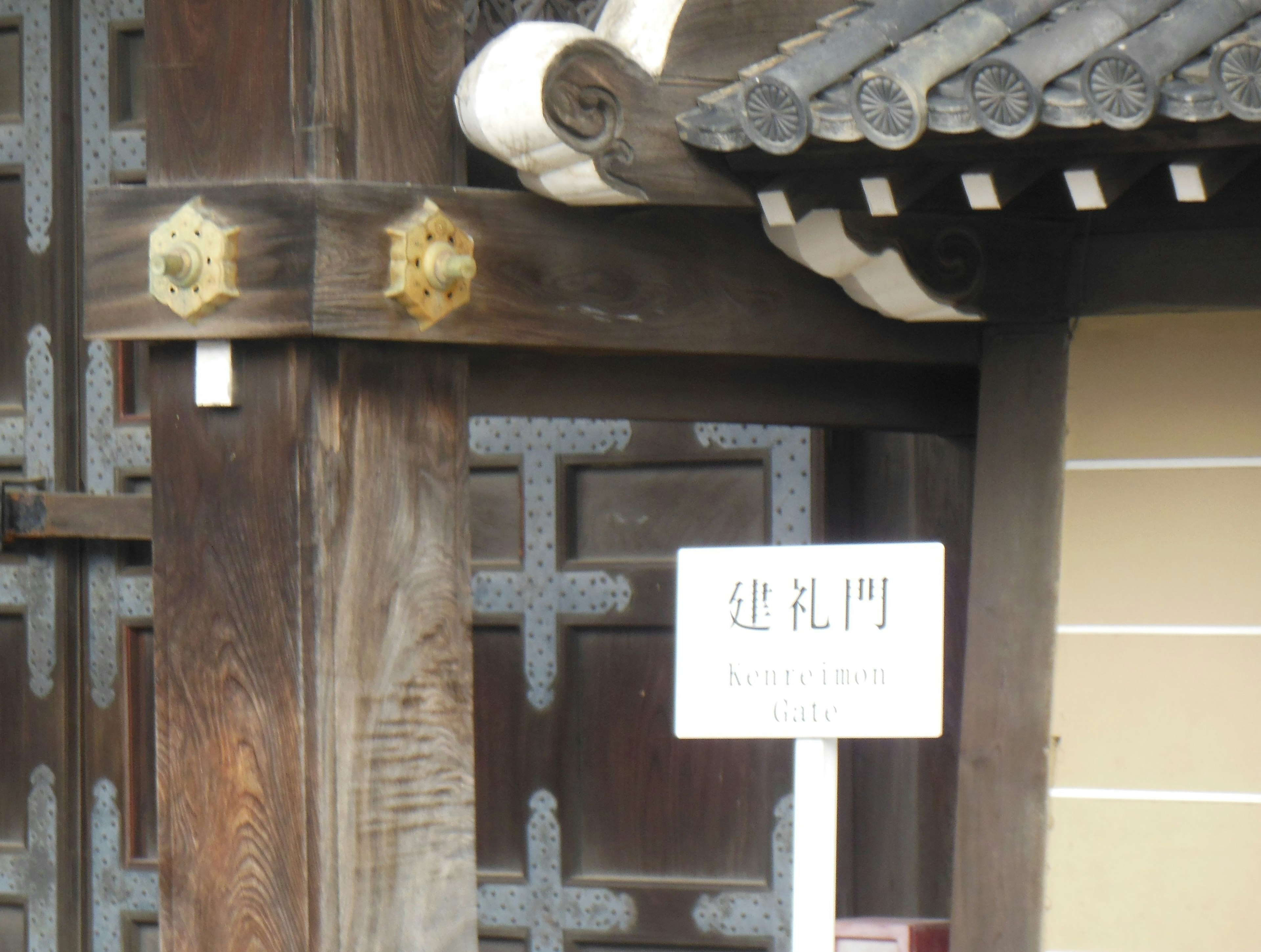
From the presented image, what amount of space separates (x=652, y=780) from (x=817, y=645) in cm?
173

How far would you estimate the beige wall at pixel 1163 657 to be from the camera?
280cm

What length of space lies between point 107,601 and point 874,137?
2731 millimetres

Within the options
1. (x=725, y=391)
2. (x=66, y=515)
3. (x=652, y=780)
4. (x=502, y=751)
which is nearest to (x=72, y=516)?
(x=66, y=515)

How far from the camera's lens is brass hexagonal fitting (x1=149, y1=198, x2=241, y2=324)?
90.6 inches

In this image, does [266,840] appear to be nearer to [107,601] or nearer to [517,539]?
[517,539]

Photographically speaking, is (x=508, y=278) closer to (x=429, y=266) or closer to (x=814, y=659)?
(x=429, y=266)

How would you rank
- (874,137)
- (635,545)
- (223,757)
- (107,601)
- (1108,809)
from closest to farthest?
(874,137) → (223,757) → (1108,809) → (635,545) → (107,601)

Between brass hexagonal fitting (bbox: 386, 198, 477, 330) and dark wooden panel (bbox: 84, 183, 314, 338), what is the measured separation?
0.41ft

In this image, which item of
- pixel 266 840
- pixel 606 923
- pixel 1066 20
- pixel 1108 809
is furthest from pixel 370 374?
pixel 606 923

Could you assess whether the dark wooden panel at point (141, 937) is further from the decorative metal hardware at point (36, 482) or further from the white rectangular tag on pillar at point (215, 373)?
the white rectangular tag on pillar at point (215, 373)

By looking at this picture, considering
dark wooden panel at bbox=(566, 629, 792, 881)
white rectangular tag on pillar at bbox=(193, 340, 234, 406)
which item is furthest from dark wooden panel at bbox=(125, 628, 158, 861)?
white rectangular tag on pillar at bbox=(193, 340, 234, 406)

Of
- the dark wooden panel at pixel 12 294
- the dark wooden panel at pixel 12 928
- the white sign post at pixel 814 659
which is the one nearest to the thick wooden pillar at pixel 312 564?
the white sign post at pixel 814 659

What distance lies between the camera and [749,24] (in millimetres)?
2492

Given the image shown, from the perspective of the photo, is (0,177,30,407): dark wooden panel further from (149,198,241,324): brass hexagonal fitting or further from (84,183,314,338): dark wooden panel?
(149,198,241,324): brass hexagonal fitting
